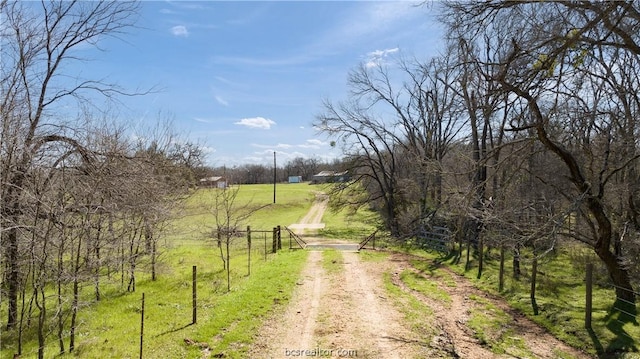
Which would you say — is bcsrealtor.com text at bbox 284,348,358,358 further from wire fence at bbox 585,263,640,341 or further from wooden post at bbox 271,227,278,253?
wooden post at bbox 271,227,278,253

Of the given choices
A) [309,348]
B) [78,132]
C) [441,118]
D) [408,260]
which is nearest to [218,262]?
[408,260]

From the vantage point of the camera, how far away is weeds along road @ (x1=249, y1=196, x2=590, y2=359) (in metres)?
6.81

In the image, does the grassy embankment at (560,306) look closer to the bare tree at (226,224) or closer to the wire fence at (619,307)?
the wire fence at (619,307)

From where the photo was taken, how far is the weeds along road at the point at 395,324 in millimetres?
6809

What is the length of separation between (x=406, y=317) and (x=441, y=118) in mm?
18635

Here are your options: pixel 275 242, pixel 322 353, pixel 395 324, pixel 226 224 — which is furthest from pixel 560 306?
pixel 226 224

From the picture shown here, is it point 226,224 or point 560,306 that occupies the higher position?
point 226,224

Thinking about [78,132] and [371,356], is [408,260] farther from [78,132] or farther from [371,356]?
[78,132]

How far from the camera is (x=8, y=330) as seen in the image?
8297 mm

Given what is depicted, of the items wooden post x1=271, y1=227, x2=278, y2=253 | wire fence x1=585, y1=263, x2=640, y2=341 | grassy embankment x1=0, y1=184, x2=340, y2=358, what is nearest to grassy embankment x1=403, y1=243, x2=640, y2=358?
wire fence x1=585, y1=263, x2=640, y2=341

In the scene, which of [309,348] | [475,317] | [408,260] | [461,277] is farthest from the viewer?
[408,260]

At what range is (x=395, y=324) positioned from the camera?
8125 millimetres

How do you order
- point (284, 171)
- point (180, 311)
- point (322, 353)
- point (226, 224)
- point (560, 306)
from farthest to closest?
1. point (284, 171)
2. point (226, 224)
3. point (180, 311)
4. point (560, 306)
5. point (322, 353)

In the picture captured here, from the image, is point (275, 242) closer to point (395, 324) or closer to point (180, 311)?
point (180, 311)
